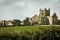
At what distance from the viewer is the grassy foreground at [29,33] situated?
16.0 metres

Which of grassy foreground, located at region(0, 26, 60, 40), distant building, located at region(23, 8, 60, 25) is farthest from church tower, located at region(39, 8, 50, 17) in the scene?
grassy foreground, located at region(0, 26, 60, 40)

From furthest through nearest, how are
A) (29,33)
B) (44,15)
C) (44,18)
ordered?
(44,15)
(44,18)
(29,33)

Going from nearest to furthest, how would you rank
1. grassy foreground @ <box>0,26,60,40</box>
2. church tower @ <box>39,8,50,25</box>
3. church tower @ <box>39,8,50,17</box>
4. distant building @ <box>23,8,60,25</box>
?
grassy foreground @ <box>0,26,60,40</box>, church tower @ <box>39,8,50,25</box>, distant building @ <box>23,8,60,25</box>, church tower @ <box>39,8,50,17</box>

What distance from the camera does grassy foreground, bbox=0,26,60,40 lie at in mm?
16000

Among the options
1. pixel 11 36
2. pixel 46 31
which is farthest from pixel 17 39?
pixel 46 31

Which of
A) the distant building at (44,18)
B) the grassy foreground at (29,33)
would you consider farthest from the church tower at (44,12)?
the grassy foreground at (29,33)

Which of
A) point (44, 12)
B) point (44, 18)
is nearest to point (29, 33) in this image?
point (44, 18)

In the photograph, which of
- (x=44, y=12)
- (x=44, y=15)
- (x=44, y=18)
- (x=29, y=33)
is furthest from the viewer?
(x=44, y=15)

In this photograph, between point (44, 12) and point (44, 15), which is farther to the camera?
point (44, 15)

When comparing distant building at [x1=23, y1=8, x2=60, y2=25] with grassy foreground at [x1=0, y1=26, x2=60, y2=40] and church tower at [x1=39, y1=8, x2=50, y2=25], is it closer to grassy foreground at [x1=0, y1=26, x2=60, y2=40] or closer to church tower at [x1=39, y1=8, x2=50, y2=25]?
church tower at [x1=39, y1=8, x2=50, y2=25]

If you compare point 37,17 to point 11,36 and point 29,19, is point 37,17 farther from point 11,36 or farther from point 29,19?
point 11,36

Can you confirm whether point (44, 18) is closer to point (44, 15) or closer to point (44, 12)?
point (44, 15)

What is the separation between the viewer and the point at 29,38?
16984mm

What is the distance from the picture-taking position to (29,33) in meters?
17.1
